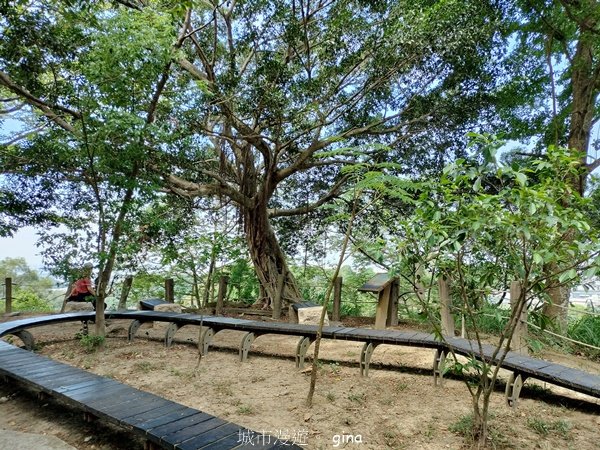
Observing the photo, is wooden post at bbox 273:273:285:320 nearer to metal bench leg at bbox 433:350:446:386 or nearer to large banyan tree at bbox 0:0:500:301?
large banyan tree at bbox 0:0:500:301

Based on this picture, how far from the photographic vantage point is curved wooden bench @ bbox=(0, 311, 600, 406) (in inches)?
119

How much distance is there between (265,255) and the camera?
8.34m

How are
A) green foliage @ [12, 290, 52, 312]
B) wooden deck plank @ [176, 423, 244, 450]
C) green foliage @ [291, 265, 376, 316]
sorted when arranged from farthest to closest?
green foliage @ [12, 290, 52, 312] → green foliage @ [291, 265, 376, 316] → wooden deck plank @ [176, 423, 244, 450]

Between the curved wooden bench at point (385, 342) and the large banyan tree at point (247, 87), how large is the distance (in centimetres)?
173

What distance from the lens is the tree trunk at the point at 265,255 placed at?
320 inches

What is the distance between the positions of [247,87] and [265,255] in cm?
377

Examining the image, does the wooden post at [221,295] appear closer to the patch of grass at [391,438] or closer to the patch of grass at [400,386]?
the patch of grass at [400,386]

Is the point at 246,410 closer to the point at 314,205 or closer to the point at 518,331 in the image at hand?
the point at 518,331

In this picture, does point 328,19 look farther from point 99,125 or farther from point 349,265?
point 349,265

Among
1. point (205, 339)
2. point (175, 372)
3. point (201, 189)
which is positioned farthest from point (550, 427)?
point (201, 189)

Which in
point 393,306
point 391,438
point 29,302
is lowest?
point 391,438

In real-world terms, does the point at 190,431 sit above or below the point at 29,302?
above

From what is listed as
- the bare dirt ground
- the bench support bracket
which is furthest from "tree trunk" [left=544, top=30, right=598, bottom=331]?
the bench support bracket

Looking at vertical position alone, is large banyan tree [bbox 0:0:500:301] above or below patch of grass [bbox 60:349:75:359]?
above
